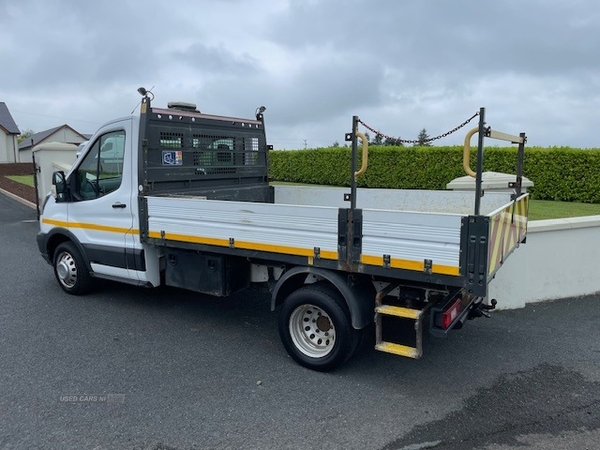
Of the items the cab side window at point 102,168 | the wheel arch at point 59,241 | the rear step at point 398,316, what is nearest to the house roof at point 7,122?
the wheel arch at point 59,241

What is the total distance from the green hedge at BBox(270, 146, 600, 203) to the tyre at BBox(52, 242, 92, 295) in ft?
38.3

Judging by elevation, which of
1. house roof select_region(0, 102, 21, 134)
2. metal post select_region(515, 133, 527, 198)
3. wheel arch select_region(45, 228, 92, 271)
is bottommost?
wheel arch select_region(45, 228, 92, 271)

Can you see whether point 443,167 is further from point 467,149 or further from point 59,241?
point 467,149

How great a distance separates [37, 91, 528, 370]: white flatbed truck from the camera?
12.6 ft

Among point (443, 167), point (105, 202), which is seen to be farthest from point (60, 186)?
point (443, 167)

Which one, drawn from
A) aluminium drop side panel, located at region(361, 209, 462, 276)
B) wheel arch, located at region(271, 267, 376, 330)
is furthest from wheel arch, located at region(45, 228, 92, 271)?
aluminium drop side panel, located at region(361, 209, 462, 276)

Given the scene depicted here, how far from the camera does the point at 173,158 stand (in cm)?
585

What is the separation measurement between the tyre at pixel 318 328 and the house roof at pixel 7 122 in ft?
167

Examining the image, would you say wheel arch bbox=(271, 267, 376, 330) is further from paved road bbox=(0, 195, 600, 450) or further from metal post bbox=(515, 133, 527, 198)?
metal post bbox=(515, 133, 527, 198)

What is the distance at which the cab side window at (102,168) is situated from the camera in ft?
19.0

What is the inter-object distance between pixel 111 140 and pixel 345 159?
15274mm

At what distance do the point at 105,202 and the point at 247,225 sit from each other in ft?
7.20

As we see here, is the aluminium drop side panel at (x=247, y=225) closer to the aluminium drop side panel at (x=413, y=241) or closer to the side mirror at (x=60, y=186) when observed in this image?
the aluminium drop side panel at (x=413, y=241)

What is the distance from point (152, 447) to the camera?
3.38 m
